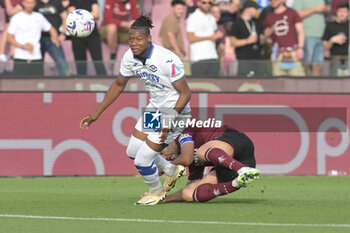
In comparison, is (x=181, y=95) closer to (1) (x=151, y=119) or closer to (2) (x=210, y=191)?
(1) (x=151, y=119)

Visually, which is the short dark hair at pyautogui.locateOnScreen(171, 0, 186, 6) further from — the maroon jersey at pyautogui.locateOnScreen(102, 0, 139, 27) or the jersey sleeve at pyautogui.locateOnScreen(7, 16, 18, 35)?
the jersey sleeve at pyautogui.locateOnScreen(7, 16, 18, 35)

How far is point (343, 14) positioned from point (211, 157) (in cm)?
703

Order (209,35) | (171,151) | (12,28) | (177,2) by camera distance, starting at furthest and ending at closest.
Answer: (177,2) → (209,35) → (12,28) → (171,151)

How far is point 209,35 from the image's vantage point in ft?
50.0

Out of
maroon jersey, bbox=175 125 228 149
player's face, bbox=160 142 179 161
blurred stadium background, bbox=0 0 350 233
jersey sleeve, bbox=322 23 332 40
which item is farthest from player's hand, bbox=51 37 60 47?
maroon jersey, bbox=175 125 228 149

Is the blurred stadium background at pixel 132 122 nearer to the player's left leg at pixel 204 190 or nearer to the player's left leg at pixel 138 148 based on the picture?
the player's left leg at pixel 138 148

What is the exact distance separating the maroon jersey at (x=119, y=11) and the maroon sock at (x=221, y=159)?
616 cm

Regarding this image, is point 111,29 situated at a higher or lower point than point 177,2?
lower

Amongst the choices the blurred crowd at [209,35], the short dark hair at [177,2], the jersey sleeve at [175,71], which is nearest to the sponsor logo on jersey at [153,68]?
the jersey sleeve at [175,71]

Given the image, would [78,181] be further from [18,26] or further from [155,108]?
[155,108]

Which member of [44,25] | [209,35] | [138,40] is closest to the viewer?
[138,40]

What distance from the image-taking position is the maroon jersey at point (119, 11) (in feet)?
49.8

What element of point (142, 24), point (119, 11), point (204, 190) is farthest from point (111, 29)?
point (204, 190)

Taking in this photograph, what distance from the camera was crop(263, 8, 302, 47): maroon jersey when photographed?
15.3m
